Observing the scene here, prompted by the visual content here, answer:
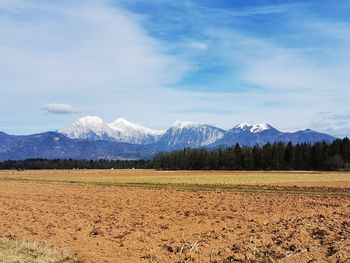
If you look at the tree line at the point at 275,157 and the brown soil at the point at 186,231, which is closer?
the brown soil at the point at 186,231

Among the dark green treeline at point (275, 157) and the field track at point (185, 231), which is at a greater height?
the dark green treeline at point (275, 157)

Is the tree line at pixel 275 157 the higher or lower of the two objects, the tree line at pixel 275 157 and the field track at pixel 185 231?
the higher

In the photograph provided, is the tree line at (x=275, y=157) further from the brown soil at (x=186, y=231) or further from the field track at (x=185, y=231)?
the brown soil at (x=186, y=231)

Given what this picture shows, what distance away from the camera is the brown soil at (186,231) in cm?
1566

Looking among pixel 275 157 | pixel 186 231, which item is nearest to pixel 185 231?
pixel 186 231

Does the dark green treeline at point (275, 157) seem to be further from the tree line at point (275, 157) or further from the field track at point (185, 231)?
the field track at point (185, 231)

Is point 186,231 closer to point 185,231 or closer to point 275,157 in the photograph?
point 185,231

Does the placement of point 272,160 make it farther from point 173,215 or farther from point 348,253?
point 348,253

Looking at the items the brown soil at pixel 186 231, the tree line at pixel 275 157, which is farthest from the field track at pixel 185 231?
the tree line at pixel 275 157

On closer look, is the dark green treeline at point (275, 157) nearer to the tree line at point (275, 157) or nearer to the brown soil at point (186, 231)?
the tree line at point (275, 157)

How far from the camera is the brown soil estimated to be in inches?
616

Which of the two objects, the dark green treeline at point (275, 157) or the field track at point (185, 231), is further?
the dark green treeline at point (275, 157)

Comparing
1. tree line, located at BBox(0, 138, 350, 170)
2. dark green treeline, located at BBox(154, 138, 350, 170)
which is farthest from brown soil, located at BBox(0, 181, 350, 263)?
dark green treeline, located at BBox(154, 138, 350, 170)

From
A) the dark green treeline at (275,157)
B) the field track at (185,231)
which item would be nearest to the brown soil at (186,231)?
the field track at (185,231)
